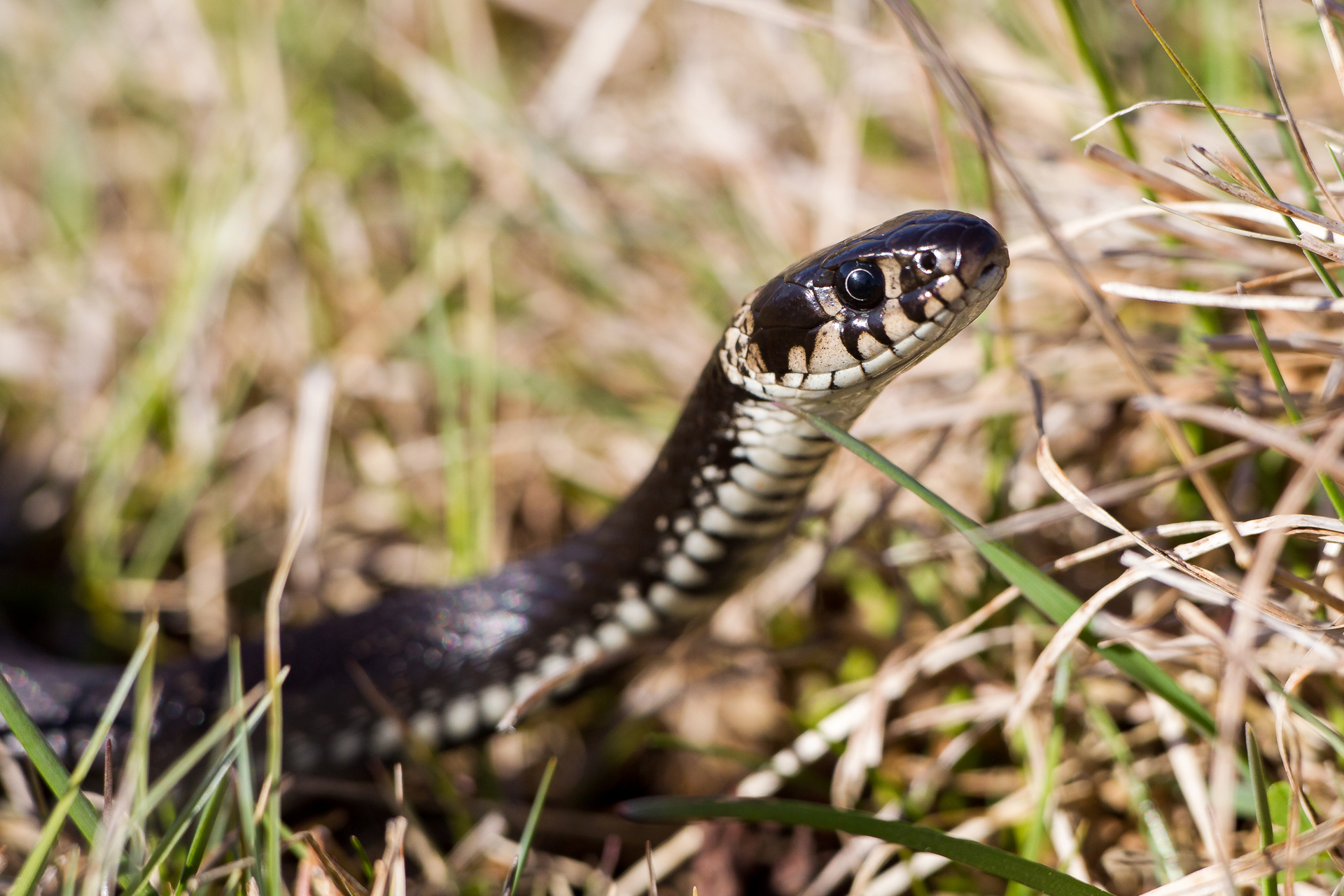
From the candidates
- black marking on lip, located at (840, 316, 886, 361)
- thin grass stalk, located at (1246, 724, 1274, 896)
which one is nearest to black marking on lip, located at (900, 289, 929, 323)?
black marking on lip, located at (840, 316, 886, 361)

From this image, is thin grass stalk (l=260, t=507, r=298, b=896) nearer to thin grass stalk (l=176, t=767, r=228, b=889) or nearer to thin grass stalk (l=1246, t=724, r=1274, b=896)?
thin grass stalk (l=176, t=767, r=228, b=889)

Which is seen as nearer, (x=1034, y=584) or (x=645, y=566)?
(x=1034, y=584)

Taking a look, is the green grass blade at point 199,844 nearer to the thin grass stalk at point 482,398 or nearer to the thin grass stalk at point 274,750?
the thin grass stalk at point 274,750

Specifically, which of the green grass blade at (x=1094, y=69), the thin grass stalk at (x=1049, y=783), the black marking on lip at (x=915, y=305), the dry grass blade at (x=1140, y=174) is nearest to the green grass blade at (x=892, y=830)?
the thin grass stalk at (x=1049, y=783)

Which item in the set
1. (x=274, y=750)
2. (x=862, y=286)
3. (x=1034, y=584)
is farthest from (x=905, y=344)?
(x=274, y=750)

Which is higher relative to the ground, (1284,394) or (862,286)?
(862,286)

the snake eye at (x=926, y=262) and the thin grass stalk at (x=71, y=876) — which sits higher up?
the snake eye at (x=926, y=262)

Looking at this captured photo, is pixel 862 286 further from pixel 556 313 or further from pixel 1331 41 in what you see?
pixel 556 313
